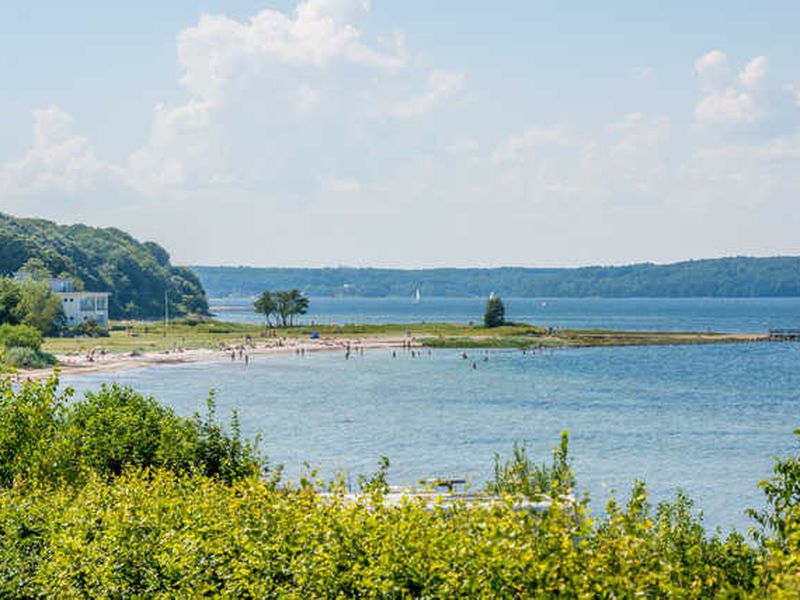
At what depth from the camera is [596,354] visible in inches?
6388

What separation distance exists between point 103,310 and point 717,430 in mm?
133317

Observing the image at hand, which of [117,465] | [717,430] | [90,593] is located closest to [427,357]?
[717,430]

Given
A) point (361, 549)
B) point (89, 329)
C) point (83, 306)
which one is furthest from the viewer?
point (83, 306)

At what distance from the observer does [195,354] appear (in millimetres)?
153625

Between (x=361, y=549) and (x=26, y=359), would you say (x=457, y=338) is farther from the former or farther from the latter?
(x=361, y=549)

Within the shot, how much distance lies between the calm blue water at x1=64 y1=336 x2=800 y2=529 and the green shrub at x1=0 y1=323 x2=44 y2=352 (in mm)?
12681

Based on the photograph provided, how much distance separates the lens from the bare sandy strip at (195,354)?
12494cm

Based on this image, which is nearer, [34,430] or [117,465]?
[34,430]

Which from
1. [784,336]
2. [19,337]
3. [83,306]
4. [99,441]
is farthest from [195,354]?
[99,441]

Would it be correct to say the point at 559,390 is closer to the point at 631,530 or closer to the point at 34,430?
the point at 34,430

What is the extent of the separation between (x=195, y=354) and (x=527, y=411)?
2832 inches

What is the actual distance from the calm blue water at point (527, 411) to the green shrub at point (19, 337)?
12681mm

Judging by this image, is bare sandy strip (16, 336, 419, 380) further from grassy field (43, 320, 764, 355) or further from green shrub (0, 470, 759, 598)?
green shrub (0, 470, 759, 598)

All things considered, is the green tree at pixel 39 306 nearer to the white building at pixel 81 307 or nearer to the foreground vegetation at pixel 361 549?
the white building at pixel 81 307
